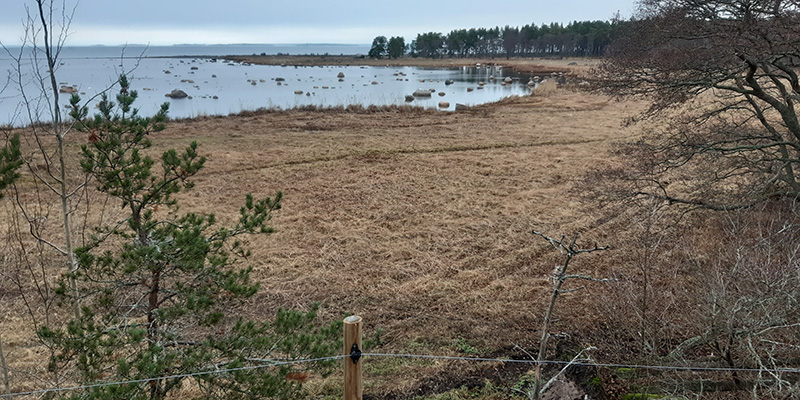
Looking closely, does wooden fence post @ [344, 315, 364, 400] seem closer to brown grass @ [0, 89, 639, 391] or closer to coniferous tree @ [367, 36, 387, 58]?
brown grass @ [0, 89, 639, 391]

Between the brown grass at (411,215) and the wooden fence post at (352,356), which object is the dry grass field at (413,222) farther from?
the wooden fence post at (352,356)

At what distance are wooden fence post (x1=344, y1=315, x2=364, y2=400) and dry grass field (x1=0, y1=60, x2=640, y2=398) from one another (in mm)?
694

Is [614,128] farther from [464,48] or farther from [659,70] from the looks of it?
[464,48]

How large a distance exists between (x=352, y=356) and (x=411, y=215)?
6.98m

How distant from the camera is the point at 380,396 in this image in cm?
436

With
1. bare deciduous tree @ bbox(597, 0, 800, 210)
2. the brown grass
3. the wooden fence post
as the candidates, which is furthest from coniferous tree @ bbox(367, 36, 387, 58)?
the wooden fence post

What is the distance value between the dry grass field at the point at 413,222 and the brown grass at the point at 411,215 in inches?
1.0

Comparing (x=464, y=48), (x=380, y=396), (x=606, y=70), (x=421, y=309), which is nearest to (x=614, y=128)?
(x=606, y=70)

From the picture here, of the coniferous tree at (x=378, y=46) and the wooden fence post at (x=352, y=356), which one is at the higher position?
the coniferous tree at (x=378, y=46)

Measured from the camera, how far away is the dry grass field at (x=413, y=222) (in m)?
5.63

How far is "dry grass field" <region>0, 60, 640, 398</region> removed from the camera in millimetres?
5629

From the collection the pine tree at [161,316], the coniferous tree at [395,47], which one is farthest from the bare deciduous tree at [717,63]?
the coniferous tree at [395,47]

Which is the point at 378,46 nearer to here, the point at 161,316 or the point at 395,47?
the point at 395,47

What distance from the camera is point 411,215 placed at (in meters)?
9.45
